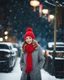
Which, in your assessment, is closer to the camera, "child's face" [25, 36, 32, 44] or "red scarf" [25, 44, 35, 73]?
"red scarf" [25, 44, 35, 73]

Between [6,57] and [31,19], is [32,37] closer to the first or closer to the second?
[6,57]

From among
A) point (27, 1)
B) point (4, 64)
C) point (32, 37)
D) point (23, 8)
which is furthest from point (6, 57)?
point (23, 8)

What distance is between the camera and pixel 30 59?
828 cm

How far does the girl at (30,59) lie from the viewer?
8.30 meters

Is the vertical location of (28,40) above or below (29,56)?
above

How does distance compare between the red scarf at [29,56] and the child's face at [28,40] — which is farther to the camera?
the child's face at [28,40]

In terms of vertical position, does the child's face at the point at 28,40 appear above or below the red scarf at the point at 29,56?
above

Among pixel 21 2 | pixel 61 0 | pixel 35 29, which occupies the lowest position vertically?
pixel 35 29

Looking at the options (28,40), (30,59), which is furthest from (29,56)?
(28,40)

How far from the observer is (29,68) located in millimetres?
8242

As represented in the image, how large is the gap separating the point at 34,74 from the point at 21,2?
2884 inches

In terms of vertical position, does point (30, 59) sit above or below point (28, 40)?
below

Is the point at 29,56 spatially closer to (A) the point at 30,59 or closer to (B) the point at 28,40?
(A) the point at 30,59

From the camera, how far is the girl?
830 centimetres
